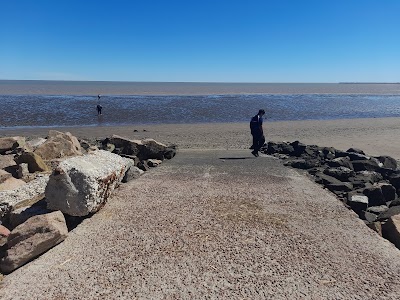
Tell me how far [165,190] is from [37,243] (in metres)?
3.89

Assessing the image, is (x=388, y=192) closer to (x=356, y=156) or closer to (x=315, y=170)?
(x=315, y=170)

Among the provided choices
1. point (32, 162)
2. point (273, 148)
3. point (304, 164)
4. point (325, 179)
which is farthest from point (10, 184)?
point (273, 148)

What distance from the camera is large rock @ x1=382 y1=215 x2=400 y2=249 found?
742 cm

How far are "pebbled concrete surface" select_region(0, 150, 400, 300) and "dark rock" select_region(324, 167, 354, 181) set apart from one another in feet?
6.52

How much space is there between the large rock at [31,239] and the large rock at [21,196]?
1458mm

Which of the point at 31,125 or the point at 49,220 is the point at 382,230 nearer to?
the point at 49,220

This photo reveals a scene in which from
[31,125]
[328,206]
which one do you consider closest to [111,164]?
[328,206]

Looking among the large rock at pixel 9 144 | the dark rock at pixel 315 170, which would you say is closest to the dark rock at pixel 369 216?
the dark rock at pixel 315 170

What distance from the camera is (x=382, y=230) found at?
7.96m

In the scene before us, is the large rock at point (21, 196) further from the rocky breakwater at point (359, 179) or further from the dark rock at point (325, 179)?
the dark rock at point (325, 179)

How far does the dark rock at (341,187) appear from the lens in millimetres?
10461

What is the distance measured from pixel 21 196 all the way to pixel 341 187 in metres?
7.85

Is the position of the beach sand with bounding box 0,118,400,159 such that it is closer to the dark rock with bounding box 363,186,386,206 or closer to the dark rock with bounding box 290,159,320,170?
the dark rock with bounding box 290,159,320,170

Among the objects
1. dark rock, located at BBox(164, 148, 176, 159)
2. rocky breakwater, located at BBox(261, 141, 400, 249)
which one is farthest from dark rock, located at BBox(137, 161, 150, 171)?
rocky breakwater, located at BBox(261, 141, 400, 249)
